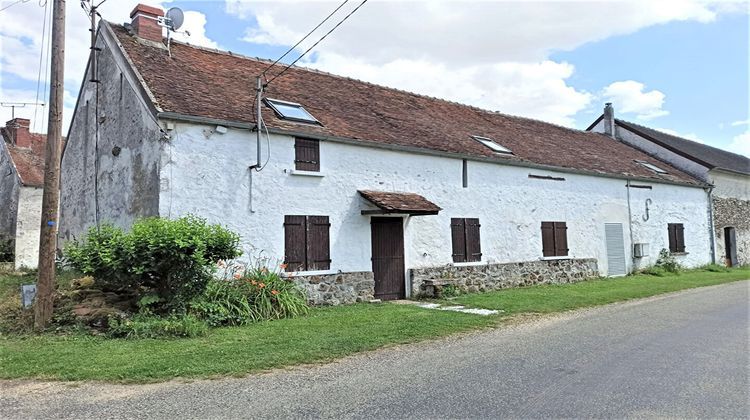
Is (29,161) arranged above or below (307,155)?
above

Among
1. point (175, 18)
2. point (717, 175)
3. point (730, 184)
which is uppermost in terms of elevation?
point (175, 18)

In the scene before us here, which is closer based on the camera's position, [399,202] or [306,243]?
[306,243]

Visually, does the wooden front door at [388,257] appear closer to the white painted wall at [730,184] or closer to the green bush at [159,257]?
the green bush at [159,257]

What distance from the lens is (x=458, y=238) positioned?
14.3m

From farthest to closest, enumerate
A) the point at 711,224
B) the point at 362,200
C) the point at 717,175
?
1. the point at 717,175
2. the point at 711,224
3. the point at 362,200

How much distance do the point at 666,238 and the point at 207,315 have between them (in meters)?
19.2

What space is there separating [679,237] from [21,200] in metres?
26.3

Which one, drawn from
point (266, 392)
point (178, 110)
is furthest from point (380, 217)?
point (266, 392)

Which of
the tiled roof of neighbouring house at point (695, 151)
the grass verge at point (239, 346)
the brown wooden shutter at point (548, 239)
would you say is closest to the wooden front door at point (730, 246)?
the tiled roof of neighbouring house at point (695, 151)

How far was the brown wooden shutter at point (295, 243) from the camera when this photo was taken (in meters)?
11.3

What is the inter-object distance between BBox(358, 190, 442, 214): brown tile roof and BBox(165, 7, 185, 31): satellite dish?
681 cm

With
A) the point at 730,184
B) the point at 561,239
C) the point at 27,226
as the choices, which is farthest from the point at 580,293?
the point at 27,226

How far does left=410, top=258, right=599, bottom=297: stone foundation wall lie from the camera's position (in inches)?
523

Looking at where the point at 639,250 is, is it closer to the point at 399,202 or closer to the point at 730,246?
the point at 730,246
